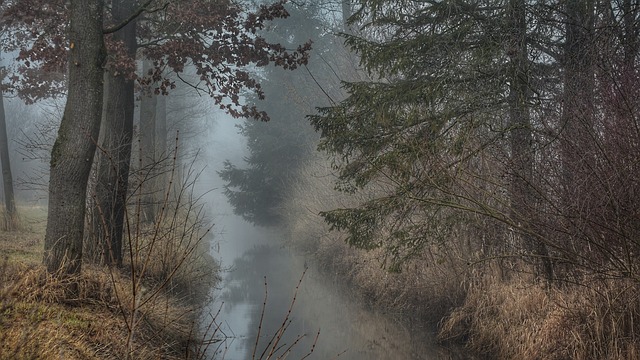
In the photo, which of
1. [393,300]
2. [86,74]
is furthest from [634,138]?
[393,300]

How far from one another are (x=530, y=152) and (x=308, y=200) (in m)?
14.1

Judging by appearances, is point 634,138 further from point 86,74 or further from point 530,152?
point 86,74

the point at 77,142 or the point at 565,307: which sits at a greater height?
the point at 77,142

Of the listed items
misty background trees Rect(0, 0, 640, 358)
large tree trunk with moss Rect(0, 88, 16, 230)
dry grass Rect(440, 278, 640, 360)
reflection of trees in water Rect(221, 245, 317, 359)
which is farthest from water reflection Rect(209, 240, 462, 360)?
large tree trunk with moss Rect(0, 88, 16, 230)

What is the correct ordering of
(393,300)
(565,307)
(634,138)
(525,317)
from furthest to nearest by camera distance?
(393,300)
(525,317)
(565,307)
(634,138)

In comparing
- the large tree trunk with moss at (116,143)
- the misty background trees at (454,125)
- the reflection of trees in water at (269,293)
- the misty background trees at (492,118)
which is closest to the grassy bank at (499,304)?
the misty background trees at (454,125)

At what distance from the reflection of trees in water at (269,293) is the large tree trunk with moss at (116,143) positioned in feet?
9.81

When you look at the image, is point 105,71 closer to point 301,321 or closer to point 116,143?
point 116,143

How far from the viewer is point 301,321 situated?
12.2 metres

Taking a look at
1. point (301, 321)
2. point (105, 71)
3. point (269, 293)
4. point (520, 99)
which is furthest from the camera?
point (269, 293)

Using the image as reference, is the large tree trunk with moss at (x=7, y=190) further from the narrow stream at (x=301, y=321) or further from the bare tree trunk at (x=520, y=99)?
the bare tree trunk at (x=520, y=99)

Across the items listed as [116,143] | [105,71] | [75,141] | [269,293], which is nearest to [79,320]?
[75,141]

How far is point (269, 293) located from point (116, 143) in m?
6.45

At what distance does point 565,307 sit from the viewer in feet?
24.7
